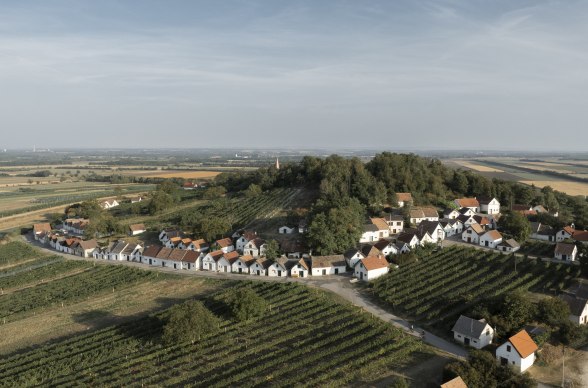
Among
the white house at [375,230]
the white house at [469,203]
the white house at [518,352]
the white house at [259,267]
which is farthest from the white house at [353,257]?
the white house at [469,203]

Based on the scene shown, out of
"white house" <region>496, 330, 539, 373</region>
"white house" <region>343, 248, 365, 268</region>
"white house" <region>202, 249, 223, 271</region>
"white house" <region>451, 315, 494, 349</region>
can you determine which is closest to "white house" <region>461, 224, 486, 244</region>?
"white house" <region>343, 248, 365, 268</region>

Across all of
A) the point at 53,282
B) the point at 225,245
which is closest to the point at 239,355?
the point at 225,245

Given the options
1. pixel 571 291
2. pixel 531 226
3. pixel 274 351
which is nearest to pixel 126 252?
pixel 274 351

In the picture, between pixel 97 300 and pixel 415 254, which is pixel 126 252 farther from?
pixel 415 254

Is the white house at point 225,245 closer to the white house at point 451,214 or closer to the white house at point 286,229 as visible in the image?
the white house at point 286,229

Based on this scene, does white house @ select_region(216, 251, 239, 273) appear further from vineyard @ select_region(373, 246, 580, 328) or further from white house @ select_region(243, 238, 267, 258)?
vineyard @ select_region(373, 246, 580, 328)

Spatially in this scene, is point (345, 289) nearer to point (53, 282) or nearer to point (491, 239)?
point (491, 239)

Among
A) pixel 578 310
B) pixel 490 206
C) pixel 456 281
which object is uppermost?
pixel 490 206
